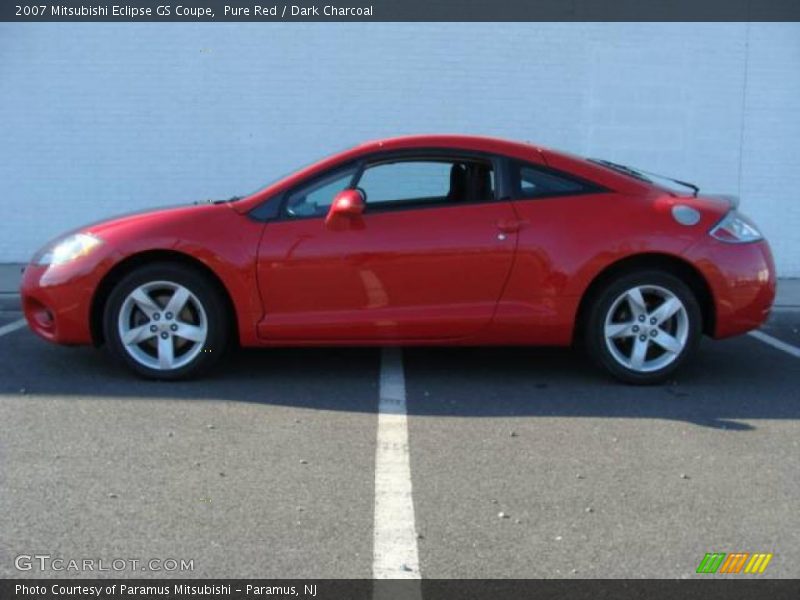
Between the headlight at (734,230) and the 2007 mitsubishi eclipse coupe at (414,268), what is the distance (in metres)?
0.01

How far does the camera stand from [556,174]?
613 cm

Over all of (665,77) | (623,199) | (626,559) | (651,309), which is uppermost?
(665,77)

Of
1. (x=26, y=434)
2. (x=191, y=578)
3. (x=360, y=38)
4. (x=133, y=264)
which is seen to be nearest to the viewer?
(x=191, y=578)

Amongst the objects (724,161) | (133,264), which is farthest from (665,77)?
(133,264)

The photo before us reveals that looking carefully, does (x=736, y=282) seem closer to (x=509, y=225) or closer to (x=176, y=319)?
(x=509, y=225)

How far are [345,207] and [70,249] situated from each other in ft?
5.69

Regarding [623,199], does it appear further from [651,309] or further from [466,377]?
[466,377]

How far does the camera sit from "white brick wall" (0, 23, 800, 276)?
403 inches

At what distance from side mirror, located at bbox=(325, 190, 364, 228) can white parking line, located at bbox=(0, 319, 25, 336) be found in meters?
3.11

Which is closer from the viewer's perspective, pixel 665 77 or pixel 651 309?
pixel 651 309

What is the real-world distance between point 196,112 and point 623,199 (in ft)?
18.6
